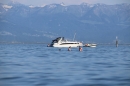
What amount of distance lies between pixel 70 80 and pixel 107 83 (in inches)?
164

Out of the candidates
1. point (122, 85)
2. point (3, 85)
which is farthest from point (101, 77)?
point (3, 85)

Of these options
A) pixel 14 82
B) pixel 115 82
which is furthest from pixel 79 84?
pixel 14 82

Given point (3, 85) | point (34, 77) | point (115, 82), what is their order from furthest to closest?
point (34, 77), point (115, 82), point (3, 85)

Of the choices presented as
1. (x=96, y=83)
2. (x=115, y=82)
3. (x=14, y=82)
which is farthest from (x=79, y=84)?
(x=14, y=82)

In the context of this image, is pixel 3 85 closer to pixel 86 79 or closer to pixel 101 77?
pixel 86 79

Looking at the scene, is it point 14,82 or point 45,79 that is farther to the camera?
point 45,79

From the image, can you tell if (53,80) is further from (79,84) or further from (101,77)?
(101,77)

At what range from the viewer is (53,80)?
34.4 meters

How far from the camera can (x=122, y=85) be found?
104 feet

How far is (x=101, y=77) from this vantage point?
37.0 m

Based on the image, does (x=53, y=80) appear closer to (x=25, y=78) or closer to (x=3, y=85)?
(x=25, y=78)

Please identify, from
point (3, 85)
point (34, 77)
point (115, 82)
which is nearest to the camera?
point (3, 85)

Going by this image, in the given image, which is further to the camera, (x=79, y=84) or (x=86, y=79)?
(x=86, y=79)

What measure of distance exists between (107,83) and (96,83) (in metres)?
1.21
